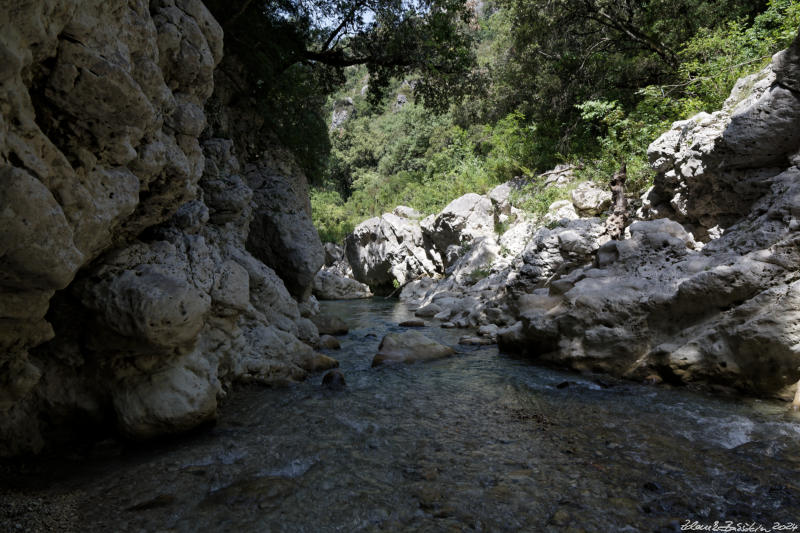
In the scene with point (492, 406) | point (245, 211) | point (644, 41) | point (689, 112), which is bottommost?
point (492, 406)

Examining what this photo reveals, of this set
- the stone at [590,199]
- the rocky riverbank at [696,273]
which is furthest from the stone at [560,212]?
the rocky riverbank at [696,273]

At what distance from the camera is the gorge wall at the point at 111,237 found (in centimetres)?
240

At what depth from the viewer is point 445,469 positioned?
3.46 metres

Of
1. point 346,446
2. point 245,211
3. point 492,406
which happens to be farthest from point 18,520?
point 245,211

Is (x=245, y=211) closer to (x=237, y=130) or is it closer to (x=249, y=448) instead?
(x=237, y=130)

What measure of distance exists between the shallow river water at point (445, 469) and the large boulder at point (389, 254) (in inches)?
638

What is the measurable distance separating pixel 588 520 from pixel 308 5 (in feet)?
34.1

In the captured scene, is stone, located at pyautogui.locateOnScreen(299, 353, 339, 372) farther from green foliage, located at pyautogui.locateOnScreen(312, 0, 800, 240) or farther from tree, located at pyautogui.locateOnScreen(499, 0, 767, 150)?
tree, located at pyautogui.locateOnScreen(499, 0, 767, 150)

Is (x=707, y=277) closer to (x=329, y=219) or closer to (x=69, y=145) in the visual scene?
(x=69, y=145)

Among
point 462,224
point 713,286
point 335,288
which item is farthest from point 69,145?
point 335,288

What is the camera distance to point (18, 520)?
2.64 m

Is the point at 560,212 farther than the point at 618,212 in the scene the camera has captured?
Yes

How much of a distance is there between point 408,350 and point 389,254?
1495 centimetres

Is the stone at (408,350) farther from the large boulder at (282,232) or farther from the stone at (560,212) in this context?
the stone at (560,212)
